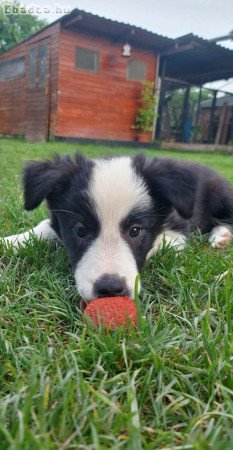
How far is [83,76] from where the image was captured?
15188 millimetres

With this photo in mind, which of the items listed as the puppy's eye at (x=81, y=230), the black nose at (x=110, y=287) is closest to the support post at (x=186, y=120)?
the puppy's eye at (x=81, y=230)

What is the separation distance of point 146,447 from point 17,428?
319 millimetres

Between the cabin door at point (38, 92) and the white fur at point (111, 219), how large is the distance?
13.5 meters

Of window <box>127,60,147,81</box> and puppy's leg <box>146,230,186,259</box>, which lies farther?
window <box>127,60,147,81</box>

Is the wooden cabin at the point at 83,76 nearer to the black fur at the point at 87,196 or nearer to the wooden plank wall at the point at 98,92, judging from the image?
the wooden plank wall at the point at 98,92

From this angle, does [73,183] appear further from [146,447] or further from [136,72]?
[136,72]

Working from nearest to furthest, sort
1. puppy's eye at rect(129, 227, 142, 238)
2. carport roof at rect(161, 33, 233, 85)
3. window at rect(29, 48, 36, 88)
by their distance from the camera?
1. puppy's eye at rect(129, 227, 142, 238)
2. carport roof at rect(161, 33, 233, 85)
3. window at rect(29, 48, 36, 88)

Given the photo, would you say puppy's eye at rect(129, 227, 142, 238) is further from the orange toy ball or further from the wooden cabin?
the wooden cabin

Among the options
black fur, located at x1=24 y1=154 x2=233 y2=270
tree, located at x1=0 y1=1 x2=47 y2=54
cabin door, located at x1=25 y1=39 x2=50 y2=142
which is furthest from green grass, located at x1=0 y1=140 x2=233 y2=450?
tree, located at x1=0 y1=1 x2=47 y2=54

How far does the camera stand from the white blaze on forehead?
2.33 m

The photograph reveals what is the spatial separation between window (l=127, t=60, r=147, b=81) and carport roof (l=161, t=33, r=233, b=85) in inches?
38.2

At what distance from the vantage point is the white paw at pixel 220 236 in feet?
11.0

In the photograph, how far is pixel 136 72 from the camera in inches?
655

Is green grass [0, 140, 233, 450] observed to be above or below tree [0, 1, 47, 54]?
below
